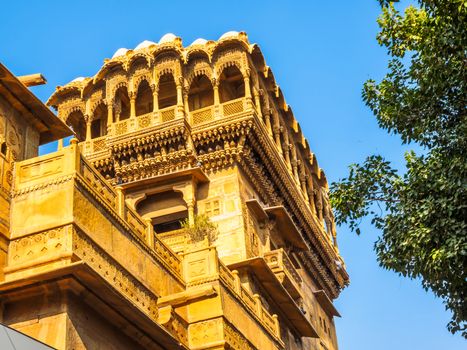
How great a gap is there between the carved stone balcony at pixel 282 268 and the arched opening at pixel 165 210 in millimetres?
2949

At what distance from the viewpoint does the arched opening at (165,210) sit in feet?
85.4

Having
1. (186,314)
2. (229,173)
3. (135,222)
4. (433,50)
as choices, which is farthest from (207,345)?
(229,173)

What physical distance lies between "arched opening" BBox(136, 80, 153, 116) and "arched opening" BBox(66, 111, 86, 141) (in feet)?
6.71

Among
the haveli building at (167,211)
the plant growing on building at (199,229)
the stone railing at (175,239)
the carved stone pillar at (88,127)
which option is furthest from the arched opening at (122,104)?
the plant growing on building at (199,229)

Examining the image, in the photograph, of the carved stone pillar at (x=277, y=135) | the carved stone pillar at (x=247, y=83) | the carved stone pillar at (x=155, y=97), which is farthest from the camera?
the carved stone pillar at (x=277, y=135)

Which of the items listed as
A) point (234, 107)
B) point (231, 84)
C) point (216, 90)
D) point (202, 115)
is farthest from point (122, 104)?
point (234, 107)

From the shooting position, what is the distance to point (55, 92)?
30.2 metres

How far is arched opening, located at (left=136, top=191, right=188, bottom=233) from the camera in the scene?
26031 mm

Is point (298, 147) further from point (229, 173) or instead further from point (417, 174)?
point (417, 174)

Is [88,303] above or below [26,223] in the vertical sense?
below

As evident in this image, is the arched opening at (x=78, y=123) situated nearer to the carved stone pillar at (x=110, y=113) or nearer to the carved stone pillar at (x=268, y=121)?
the carved stone pillar at (x=110, y=113)

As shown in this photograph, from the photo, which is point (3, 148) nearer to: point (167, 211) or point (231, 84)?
point (167, 211)

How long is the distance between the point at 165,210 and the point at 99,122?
6158 mm

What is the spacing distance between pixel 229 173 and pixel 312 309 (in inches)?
306
